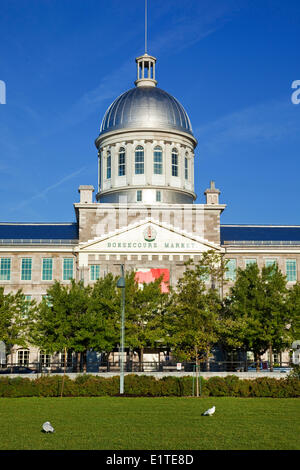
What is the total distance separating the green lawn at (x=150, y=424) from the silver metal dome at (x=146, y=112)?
3650 centimetres

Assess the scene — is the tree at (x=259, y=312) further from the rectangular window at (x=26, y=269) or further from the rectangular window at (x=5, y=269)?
the rectangular window at (x=5, y=269)

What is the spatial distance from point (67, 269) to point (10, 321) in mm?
8154

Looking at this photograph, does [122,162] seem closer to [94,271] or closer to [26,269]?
[94,271]

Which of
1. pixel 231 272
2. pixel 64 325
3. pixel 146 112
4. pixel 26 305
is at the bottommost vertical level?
pixel 64 325

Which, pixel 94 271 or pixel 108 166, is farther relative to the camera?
pixel 108 166

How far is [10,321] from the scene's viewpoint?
151 feet

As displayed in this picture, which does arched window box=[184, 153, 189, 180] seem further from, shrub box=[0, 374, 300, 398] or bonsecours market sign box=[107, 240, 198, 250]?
shrub box=[0, 374, 300, 398]

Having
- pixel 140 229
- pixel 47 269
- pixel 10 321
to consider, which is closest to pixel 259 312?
pixel 140 229

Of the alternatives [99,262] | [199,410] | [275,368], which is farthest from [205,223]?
[199,410]

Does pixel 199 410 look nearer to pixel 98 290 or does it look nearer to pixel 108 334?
pixel 108 334

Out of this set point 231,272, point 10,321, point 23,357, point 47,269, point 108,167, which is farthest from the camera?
point 108,167

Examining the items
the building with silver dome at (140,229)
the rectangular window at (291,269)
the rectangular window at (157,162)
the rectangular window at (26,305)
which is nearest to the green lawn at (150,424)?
the rectangular window at (26,305)

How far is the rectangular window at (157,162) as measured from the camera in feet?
196

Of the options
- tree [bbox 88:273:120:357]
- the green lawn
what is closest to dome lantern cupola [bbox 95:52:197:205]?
tree [bbox 88:273:120:357]
